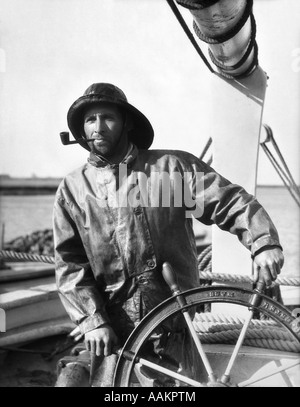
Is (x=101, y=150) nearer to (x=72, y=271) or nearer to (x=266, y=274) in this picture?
Result: (x=72, y=271)

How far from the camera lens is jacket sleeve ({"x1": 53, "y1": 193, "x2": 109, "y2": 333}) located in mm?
2148

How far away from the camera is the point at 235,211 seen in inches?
81.1

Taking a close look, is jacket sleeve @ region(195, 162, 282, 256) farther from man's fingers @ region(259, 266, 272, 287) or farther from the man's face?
the man's face

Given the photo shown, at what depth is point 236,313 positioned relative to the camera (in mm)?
3445

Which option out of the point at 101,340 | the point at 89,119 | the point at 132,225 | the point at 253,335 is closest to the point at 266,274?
the point at 132,225

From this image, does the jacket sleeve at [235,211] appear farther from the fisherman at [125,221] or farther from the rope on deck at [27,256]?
the rope on deck at [27,256]

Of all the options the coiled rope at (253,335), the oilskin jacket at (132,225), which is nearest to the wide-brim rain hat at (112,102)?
the oilskin jacket at (132,225)

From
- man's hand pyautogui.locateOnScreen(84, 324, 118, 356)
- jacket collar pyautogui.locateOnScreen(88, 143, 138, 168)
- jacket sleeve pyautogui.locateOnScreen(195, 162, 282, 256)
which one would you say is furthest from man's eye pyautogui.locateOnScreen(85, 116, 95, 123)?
man's hand pyautogui.locateOnScreen(84, 324, 118, 356)

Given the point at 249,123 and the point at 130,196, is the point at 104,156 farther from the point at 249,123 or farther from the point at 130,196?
the point at 249,123

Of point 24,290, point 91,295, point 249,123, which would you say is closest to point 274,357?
point 91,295

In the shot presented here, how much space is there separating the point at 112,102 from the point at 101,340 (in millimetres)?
846

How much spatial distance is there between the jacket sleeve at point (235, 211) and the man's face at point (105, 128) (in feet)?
1.06

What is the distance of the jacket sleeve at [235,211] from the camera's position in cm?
200

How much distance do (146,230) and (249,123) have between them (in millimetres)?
1698
